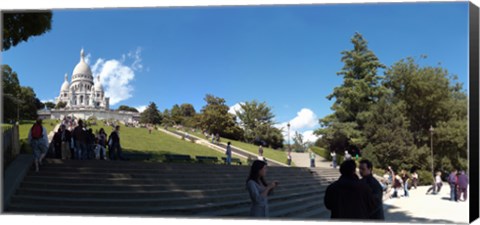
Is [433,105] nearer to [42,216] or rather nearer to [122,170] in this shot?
[122,170]

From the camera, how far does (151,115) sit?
71812 mm

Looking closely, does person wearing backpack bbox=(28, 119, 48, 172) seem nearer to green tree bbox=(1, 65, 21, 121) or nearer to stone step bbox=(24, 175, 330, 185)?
stone step bbox=(24, 175, 330, 185)

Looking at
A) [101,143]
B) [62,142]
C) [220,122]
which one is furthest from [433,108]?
[220,122]

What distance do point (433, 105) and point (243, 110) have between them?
28774 millimetres

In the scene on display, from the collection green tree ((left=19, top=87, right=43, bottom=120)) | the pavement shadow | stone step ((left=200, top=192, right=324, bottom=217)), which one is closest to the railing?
stone step ((left=200, top=192, right=324, bottom=217))

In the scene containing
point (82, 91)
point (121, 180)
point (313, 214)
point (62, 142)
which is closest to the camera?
point (121, 180)

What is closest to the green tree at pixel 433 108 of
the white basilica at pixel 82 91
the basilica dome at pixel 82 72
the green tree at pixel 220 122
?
the green tree at pixel 220 122

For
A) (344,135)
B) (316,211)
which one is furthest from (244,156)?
(316,211)

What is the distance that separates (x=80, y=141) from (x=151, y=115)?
59948 millimetres

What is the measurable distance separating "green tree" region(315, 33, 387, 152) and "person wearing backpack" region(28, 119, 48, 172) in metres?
24.0

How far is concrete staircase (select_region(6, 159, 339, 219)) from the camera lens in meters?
8.52

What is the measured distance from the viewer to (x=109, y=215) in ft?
27.7

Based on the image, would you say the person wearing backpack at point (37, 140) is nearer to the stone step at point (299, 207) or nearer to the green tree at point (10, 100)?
the stone step at point (299, 207)

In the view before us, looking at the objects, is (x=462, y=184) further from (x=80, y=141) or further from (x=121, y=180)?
(x=80, y=141)
